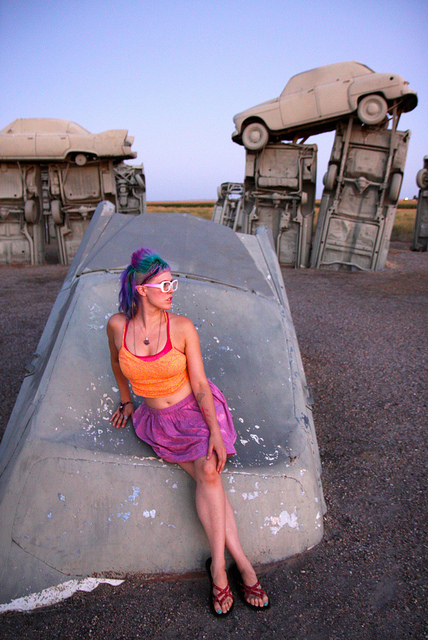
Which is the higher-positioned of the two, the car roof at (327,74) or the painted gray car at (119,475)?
the car roof at (327,74)

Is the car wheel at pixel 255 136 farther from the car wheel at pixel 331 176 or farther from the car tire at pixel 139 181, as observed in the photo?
the car tire at pixel 139 181

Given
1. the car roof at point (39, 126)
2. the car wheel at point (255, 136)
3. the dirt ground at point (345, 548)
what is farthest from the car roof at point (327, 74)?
the dirt ground at point (345, 548)

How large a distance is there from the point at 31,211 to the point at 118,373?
8.74m

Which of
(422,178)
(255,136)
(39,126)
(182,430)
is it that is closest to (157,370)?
(182,430)

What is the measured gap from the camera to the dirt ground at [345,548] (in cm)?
180

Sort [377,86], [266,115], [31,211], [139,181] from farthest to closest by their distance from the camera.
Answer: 1. [139,181]
2. [31,211]
3. [266,115]
4. [377,86]

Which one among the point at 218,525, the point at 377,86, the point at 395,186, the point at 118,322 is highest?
the point at 377,86

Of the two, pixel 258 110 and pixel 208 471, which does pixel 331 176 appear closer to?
pixel 258 110

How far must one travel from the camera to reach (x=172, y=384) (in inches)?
79.7

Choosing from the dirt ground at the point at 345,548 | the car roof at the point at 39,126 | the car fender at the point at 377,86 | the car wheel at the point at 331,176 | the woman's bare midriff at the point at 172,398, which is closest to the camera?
the dirt ground at the point at 345,548

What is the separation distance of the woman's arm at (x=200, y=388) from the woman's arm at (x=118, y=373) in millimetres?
329

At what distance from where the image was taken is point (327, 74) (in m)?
9.11

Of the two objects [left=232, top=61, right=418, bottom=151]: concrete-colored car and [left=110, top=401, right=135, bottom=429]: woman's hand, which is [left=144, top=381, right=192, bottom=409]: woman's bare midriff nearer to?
[left=110, top=401, right=135, bottom=429]: woman's hand

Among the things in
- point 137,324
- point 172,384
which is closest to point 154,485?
point 172,384
